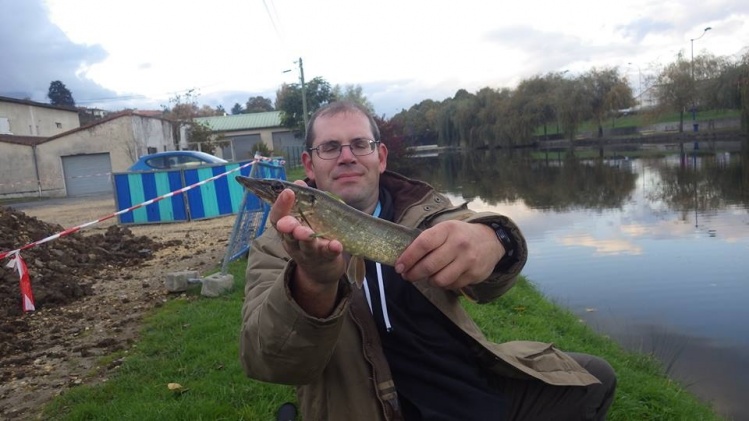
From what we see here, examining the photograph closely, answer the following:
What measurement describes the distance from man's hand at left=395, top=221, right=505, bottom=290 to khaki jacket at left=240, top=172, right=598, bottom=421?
21cm

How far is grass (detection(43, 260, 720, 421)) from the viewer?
4.29m

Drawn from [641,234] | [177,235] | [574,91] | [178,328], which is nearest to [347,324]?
[178,328]

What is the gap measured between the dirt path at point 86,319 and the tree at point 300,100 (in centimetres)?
4910

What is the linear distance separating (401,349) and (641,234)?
11263mm

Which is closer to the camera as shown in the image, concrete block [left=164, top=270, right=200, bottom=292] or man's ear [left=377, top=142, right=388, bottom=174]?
man's ear [left=377, top=142, right=388, bottom=174]

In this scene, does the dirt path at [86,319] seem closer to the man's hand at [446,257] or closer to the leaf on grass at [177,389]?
the leaf on grass at [177,389]

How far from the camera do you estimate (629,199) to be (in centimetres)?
1770

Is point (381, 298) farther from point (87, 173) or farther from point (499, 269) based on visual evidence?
point (87, 173)

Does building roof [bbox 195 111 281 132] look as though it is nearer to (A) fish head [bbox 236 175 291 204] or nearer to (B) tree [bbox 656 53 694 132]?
(B) tree [bbox 656 53 694 132]

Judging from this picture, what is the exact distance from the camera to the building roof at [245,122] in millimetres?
80062

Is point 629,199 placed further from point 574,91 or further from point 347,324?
point 574,91

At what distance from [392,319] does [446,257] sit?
0.56m

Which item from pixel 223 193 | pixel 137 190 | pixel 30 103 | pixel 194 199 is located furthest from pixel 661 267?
pixel 30 103

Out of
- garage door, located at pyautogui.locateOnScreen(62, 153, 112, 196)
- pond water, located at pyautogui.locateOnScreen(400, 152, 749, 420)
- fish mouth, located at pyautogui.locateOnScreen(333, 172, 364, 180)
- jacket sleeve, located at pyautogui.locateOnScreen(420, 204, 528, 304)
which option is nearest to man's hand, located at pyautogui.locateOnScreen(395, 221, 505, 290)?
jacket sleeve, located at pyautogui.locateOnScreen(420, 204, 528, 304)
